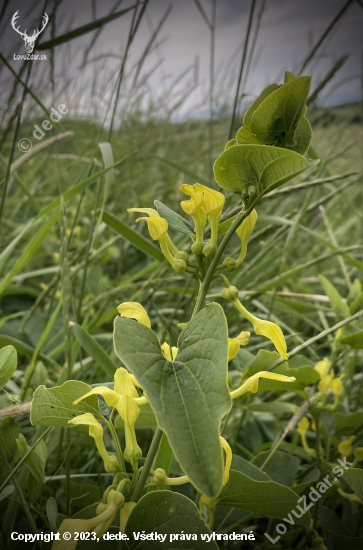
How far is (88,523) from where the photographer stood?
11.6 inches

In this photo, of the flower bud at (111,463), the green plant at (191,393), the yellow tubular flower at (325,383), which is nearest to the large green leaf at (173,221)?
the green plant at (191,393)

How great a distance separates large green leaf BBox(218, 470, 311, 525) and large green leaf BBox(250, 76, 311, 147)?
285 mm

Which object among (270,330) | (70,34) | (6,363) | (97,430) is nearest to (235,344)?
(270,330)

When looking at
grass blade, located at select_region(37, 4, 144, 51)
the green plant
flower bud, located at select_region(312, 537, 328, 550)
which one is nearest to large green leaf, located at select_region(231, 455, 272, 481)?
the green plant

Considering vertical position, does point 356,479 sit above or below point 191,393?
below

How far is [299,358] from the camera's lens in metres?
0.63

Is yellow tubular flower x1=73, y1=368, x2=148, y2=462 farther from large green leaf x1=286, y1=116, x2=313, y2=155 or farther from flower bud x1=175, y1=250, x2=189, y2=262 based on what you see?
large green leaf x1=286, y1=116, x2=313, y2=155

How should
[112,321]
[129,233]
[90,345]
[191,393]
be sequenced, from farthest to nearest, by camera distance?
[112,321] → [129,233] → [90,345] → [191,393]

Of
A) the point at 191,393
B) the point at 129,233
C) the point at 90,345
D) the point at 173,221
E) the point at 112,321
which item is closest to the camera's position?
the point at 191,393

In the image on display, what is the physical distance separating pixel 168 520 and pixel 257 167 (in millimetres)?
275

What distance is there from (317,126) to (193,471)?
6.61ft

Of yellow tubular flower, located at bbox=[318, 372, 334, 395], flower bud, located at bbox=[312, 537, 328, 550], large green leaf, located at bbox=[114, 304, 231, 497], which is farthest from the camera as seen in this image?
yellow tubular flower, located at bbox=[318, 372, 334, 395]

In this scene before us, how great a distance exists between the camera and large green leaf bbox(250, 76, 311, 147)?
29 cm

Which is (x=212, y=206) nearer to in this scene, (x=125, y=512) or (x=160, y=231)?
(x=160, y=231)
